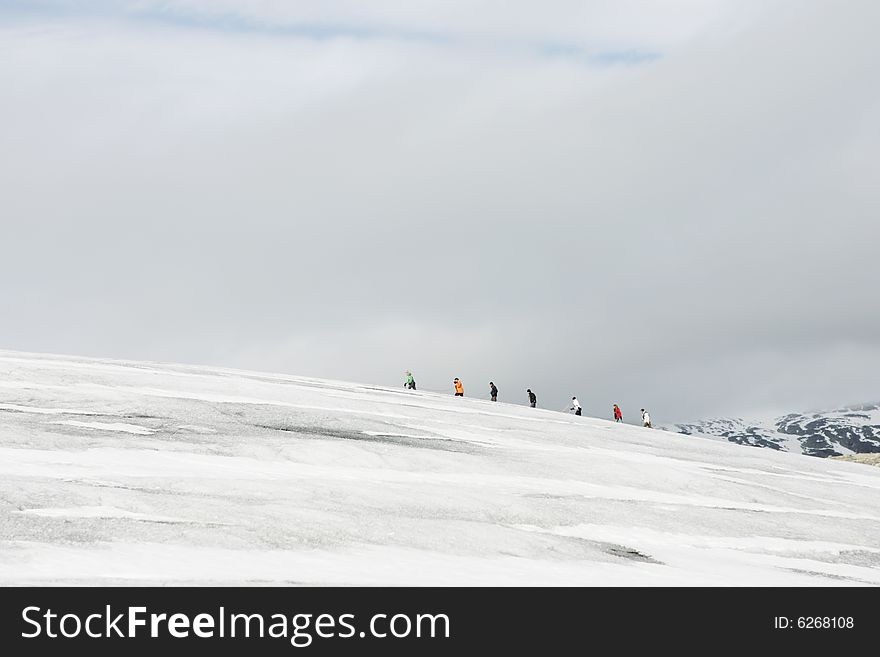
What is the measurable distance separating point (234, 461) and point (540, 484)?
697 cm

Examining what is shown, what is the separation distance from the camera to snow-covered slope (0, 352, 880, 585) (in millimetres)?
11227

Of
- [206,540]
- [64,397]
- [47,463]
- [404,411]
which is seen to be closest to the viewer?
[206,540]

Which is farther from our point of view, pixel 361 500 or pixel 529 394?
pixel 529 394

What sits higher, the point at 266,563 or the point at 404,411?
the point at 404,411

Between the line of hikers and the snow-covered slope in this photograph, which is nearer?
the snow-covered slope

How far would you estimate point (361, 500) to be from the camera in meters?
15.1

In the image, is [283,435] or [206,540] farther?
[283,435]

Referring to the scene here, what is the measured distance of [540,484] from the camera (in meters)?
18.8

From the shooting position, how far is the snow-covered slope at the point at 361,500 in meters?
11.2

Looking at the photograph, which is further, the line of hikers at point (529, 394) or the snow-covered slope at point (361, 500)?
the line of hikers at point (529, 394)
